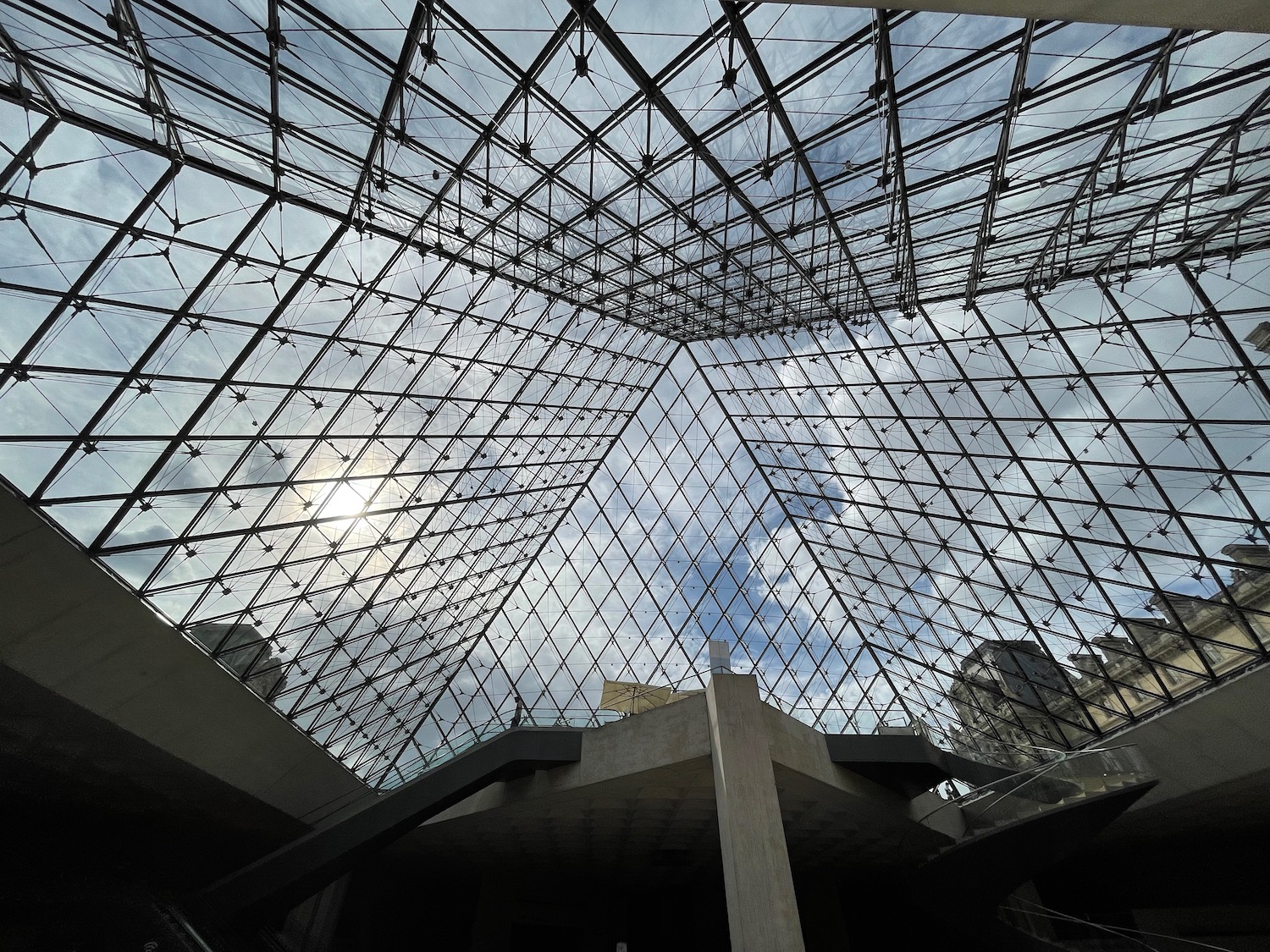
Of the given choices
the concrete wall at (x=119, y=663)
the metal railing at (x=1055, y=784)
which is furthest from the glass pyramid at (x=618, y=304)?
the metal railing at (x=1055, y=784)

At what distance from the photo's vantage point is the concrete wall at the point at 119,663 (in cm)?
1330

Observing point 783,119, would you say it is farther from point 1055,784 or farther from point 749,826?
point 1055,784

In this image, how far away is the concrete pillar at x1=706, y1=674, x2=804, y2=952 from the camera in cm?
1400

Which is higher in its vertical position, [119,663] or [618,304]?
[618,304]

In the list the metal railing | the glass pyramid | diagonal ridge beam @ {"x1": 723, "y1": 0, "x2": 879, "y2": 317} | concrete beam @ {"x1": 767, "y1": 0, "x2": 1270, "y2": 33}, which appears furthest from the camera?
the metal railing

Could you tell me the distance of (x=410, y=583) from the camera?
103 ft

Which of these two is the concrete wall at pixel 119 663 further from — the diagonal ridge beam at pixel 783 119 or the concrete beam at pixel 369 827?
the diagonal ridge beam at pixel 783 119

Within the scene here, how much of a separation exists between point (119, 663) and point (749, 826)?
50.2 ft

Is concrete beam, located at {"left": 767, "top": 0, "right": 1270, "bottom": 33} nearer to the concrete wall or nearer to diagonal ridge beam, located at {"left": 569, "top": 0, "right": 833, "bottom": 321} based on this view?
diagonal ridge beam, located at {"left": 569, "top": 0, "right": 833, "bottom": 321}

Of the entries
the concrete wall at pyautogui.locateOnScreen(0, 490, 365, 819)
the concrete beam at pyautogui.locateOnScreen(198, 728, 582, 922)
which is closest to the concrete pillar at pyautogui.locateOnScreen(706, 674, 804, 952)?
the concrete beam at pyautogui.locateOnScreen(198, 728, 582, 922)

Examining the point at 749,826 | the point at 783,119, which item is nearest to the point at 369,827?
the point at 749,826

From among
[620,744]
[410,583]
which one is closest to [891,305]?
[620,744]

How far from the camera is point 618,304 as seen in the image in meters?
29.8

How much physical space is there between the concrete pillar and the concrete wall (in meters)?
14.3
